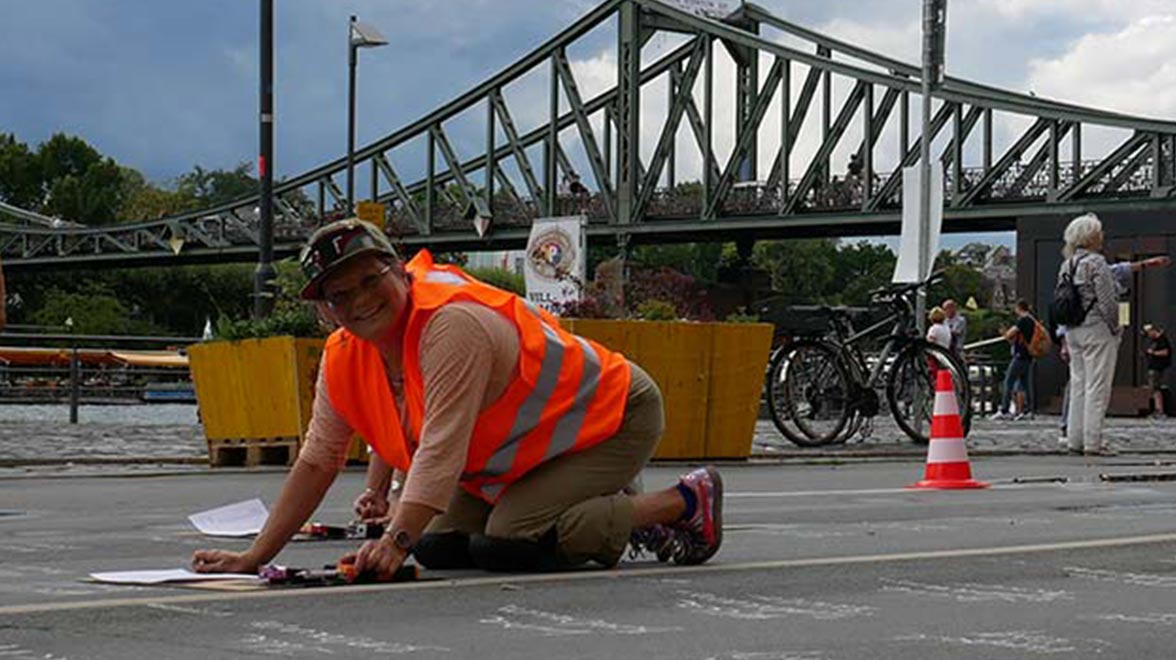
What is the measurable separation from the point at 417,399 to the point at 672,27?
9089 cm

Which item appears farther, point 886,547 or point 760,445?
point 760,445

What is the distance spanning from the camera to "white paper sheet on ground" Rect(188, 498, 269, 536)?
8242mm

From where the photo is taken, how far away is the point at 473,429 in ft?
20.7

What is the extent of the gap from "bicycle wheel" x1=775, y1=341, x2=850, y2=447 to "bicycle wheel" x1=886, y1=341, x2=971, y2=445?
0.38 meters

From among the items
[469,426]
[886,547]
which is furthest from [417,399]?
[886,547]

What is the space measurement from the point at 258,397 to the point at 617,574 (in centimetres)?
887

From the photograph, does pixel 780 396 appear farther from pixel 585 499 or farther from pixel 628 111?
pixel 628 111

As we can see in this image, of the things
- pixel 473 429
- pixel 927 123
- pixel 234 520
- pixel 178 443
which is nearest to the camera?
pixel 473 429

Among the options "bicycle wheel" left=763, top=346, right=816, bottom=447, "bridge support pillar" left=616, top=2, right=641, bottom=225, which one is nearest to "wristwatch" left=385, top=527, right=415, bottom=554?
"bicycle wheel" left=763, top=346, right=816, bottom=447

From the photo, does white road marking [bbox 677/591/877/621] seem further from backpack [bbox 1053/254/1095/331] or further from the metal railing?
the metal railing

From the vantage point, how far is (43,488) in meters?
12.1

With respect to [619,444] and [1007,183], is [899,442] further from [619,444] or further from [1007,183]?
[1007,183]

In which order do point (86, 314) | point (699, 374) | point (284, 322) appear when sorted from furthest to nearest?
point (86, 314)
point (699, 374)
point (284, 322)

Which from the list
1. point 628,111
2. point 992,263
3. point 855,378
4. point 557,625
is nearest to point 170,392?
point 855,378
